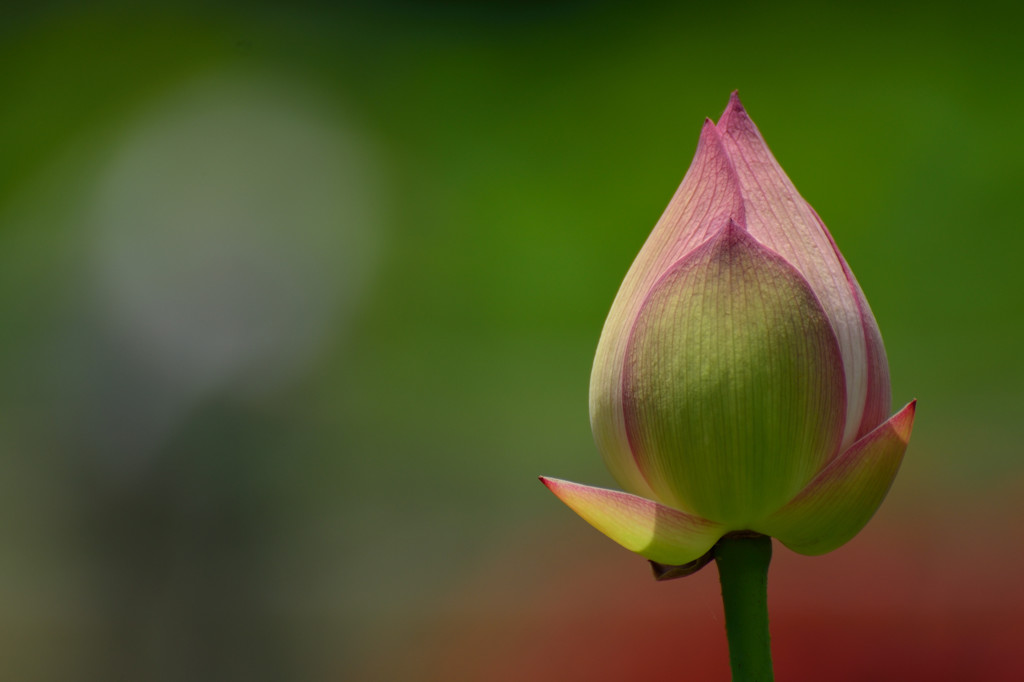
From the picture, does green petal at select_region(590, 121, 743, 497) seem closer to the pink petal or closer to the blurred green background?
the pink petal

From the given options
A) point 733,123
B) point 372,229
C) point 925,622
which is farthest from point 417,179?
point 733,123

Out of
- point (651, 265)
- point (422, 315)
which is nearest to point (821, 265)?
point (651, 265)

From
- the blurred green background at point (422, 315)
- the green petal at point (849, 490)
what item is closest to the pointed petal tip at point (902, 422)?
the green petal at point (849, 490)

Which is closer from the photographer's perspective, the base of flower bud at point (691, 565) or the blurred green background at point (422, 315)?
the base of flower bud at point (691, 565)

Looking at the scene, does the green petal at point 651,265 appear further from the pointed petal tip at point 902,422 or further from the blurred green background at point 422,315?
the blurred green background at point 422,315

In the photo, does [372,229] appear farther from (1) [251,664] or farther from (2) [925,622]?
(2) [925,622]

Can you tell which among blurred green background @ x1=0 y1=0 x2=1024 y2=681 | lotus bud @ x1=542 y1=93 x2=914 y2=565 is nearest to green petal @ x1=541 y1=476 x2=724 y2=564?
lotus bud @ x1=542 y1=93 x2=914 y2=565

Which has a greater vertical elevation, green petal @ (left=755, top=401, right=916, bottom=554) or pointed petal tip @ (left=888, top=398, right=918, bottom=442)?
pointed petal tip @ (left=888, top=398, right=918, bottom=442)
